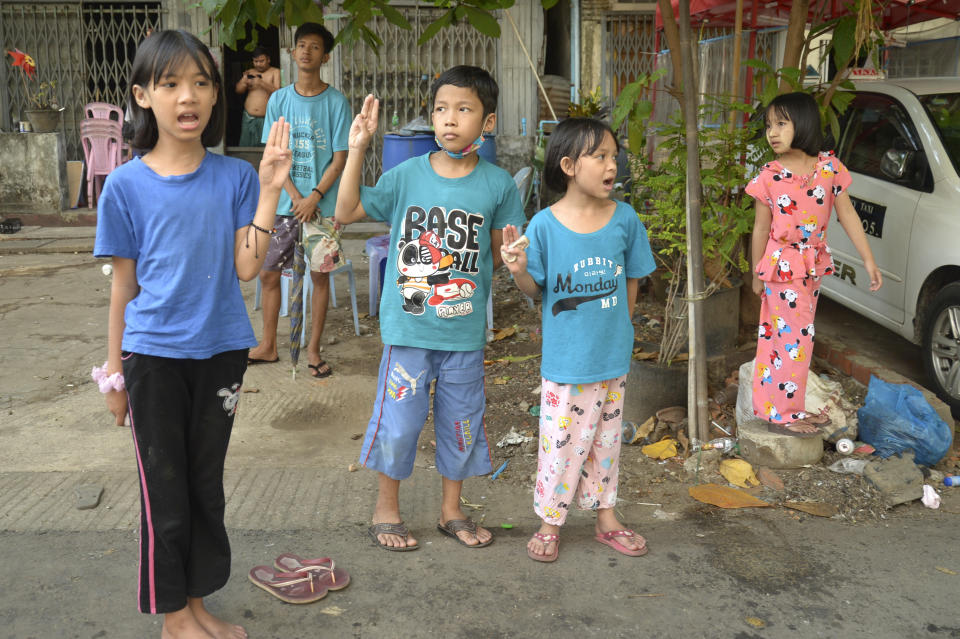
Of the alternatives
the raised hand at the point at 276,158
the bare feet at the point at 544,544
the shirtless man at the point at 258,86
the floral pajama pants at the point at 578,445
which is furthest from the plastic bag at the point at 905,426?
the shirtless man at the point at 258,86

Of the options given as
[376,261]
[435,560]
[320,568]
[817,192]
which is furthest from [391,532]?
[376,261]

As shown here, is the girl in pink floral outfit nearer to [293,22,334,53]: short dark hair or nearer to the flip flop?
the flip flop

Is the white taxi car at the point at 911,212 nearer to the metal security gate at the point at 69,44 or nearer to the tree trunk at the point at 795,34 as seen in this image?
the tree trunk at the point at 795,34

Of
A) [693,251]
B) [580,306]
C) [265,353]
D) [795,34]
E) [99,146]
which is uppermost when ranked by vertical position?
[795,34]

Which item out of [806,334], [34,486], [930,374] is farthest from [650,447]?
[34,486]

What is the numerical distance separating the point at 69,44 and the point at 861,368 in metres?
9.67

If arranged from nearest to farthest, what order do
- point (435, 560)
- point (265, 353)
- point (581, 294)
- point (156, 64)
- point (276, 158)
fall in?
1. point (156, 64)
2. point (276, 158)
3. point (581, 294)
4. point (435, 560)
5. point (265, 353)

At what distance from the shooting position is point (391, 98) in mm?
10695

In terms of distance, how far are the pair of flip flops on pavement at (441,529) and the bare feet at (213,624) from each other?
709 millimetres

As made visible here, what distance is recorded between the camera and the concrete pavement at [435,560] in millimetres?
2820

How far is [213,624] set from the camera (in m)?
2.66

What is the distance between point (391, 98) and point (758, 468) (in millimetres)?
7801

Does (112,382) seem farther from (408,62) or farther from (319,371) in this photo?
(408,62)

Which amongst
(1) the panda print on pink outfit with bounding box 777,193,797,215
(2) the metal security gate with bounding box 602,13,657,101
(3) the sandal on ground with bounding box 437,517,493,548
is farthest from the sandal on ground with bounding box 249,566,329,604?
(2) the metal security gate with bounding box 602,13,657,101
